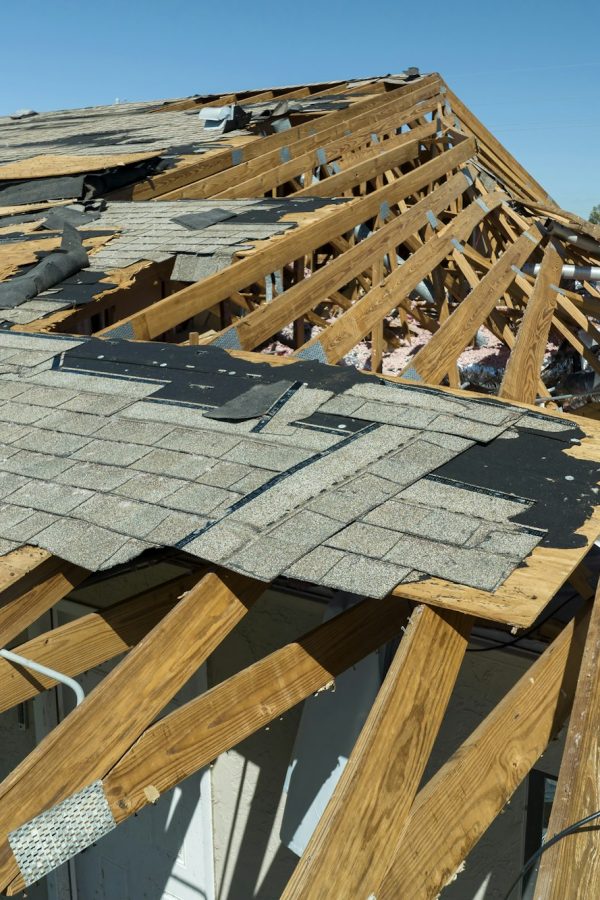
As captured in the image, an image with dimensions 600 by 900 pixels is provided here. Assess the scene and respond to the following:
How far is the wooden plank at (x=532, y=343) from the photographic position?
6.62 meters

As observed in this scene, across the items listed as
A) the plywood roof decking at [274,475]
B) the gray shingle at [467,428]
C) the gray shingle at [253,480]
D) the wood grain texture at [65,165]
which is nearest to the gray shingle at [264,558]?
the plywood roof decking at [274,475]

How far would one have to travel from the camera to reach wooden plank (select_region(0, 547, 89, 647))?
3453 millimetres

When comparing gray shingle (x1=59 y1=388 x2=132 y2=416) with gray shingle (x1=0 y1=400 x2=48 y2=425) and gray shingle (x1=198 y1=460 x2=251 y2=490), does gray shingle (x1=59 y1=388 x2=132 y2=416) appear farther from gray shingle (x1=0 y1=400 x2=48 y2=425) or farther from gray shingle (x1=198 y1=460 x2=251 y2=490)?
gray shingle (x1=198 y1=460 x2=251 y2=490)

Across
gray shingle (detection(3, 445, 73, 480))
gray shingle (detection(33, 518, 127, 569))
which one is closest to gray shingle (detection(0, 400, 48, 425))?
gray shingle (detection(3, 445, 73, 480))

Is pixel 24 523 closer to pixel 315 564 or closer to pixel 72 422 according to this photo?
pixel 72 422

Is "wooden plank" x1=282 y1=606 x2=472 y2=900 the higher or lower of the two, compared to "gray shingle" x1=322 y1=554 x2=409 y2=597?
lower

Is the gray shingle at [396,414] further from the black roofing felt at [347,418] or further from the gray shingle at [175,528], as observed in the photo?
the gray shingle at [175,528]

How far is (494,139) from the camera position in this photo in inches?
559

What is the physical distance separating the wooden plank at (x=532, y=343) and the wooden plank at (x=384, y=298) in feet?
2.10

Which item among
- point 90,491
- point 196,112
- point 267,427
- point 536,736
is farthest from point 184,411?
point 196,112

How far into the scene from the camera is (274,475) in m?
3.95

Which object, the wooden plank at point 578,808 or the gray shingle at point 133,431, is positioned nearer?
the wooden plank at point 578,808

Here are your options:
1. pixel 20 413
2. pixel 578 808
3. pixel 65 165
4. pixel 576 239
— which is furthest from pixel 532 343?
pixel 65 165

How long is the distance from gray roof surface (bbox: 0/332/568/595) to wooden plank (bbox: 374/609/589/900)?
0.48 metres
